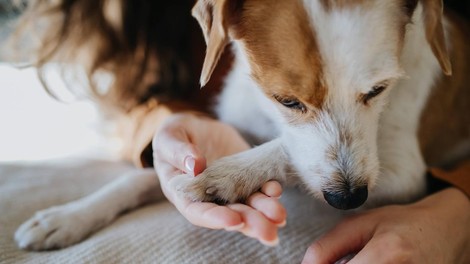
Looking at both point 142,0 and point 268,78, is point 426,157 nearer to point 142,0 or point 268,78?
point 268,78

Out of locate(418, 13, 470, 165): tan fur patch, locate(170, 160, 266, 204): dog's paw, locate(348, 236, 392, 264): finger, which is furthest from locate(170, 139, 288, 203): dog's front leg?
locate(418, 13, 470, 165): tan fur patch

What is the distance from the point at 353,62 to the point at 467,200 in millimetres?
591

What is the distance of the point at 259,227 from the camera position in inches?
37.8

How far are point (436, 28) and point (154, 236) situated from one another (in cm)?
82

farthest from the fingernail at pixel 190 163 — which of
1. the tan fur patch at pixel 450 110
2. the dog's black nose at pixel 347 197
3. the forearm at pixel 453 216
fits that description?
the tan fur patch at pixel 450 110

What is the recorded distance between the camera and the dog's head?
3.67 feet

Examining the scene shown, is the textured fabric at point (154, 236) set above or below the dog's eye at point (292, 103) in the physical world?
below

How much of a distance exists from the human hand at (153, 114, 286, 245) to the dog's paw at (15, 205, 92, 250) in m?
0.27

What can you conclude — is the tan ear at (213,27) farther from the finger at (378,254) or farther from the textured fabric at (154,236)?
the finger at (378,254)

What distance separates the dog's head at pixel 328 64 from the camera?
112 cm

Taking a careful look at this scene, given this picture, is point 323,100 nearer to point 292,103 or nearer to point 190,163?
point 292,103

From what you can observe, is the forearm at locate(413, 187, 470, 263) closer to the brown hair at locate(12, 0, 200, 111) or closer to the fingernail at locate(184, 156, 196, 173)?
the fingernail at locate(184, 156, 196, 173)

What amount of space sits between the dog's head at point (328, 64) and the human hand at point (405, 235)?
0.10m

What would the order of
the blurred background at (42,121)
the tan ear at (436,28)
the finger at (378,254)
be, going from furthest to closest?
the blurred background at (42,121), the tan ear at (436,28), the finger at (378,254)
